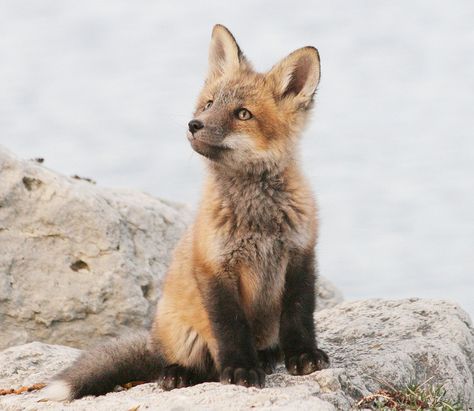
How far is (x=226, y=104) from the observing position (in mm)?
5410

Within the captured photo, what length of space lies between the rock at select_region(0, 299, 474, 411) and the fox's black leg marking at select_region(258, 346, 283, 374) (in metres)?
0.08

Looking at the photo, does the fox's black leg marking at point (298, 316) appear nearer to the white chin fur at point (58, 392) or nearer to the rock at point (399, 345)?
the rock at point (399, 345)

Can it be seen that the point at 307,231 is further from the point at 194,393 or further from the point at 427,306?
the point at 427,306

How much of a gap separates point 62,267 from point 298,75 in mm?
4171

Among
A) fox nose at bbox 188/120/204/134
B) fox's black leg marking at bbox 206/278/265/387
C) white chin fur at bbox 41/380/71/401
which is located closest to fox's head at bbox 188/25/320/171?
fox nose at bbox 188/120/204/134

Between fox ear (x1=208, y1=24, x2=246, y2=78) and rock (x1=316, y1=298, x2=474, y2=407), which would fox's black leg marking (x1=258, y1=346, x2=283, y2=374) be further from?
fox ear (x1=208, y1=24, x2=246, y2=78)

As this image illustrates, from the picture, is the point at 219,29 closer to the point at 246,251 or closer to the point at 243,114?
the point at 243,114

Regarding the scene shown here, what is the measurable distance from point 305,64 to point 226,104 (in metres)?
0.70

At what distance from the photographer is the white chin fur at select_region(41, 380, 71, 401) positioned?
18.6 feet

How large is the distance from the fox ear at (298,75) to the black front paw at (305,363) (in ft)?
5.66

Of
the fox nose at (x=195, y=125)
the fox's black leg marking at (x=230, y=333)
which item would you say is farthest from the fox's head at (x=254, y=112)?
the fox's black leg marking at (x=230, y=333)

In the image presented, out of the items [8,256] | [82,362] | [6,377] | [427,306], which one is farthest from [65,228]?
[427,306]

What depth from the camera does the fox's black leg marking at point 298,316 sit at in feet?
17.3

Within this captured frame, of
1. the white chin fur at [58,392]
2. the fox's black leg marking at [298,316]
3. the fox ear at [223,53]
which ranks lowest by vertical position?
the white chin fur at [58,392]
